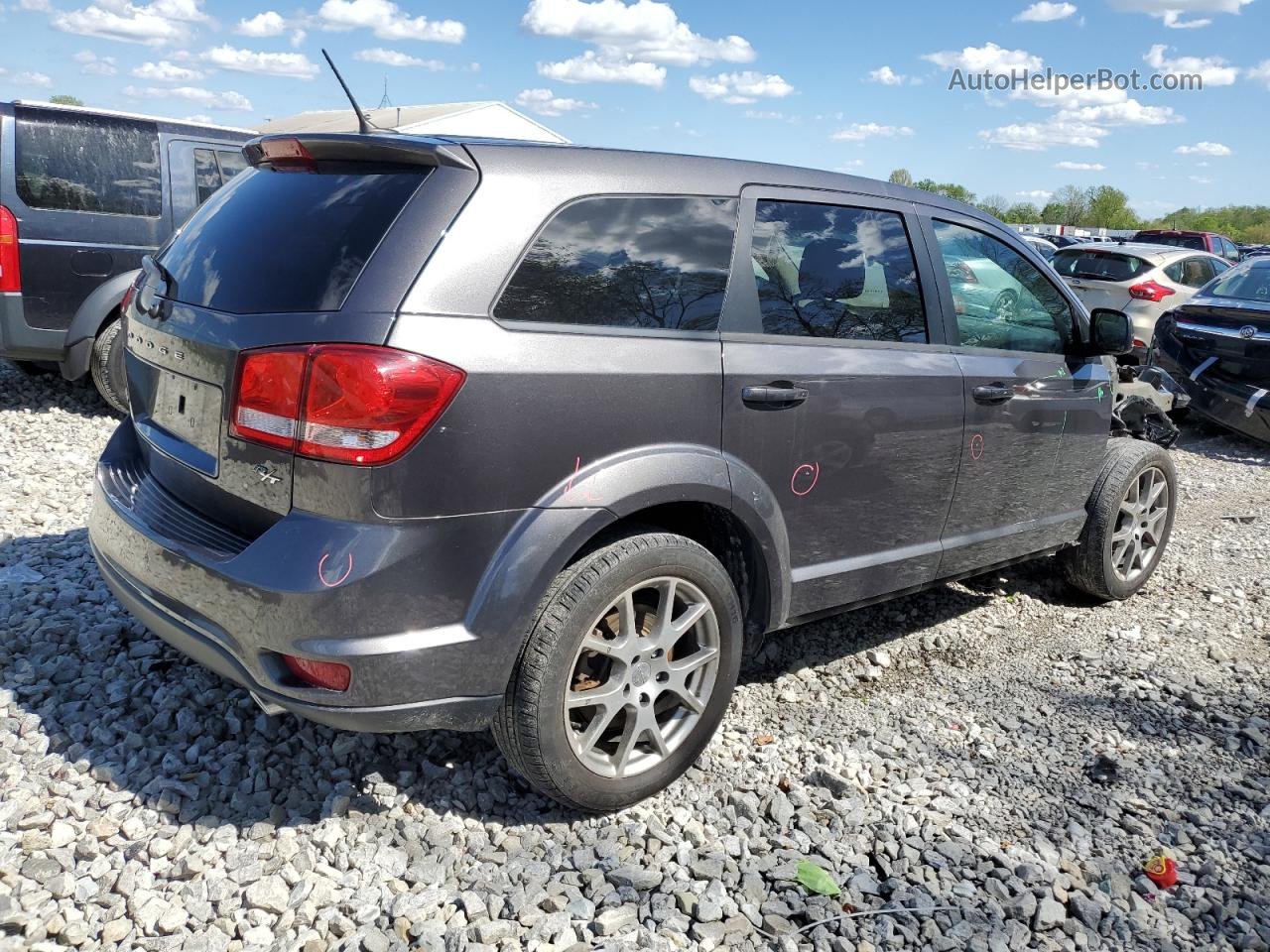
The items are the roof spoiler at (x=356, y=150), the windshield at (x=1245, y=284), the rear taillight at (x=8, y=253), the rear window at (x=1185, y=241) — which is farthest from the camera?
the rear window at (x=1185, y=241)

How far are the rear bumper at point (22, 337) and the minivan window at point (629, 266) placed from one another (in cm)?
521

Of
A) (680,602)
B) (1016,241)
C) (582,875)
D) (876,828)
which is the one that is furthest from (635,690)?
(1016,241)

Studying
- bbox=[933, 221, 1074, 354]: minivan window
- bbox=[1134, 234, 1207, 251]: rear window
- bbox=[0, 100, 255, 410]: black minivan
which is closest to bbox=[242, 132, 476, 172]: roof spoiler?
bbox=[933, 221, 1074, 354]: minivan window

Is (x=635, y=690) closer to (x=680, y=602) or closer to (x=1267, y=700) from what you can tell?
(x=680, y=602)

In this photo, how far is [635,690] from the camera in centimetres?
289

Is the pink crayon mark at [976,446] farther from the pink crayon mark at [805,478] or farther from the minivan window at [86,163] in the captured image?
the minivan window at [86,163]

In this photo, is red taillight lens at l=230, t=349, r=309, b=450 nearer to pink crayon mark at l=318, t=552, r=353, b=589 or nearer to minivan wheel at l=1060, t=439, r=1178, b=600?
pink crayon mark at l=318, t=552, r=353, b=589

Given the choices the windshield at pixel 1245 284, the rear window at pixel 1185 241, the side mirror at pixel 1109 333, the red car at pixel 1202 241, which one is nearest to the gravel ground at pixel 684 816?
the side mirror at pixel 1109 333

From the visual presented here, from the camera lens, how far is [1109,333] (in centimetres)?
438

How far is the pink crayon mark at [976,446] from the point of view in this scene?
12.5 ft

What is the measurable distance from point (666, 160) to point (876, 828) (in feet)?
6.83

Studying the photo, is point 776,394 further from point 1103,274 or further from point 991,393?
point 1103,274

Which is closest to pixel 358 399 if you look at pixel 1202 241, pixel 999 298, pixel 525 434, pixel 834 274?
pixel 525 434

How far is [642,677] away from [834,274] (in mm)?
1530
